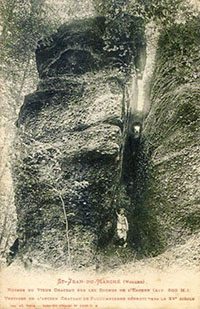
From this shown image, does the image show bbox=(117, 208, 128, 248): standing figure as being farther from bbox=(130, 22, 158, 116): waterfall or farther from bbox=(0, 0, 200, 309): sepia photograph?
bbox=(130, 22, 158, 116): waterfall

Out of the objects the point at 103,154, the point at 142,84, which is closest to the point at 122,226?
the point at 103,154

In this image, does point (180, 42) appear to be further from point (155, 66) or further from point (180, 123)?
point (180, 123)

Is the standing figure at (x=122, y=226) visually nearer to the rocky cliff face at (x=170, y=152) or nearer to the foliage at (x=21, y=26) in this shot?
the rocky cliff face at (x=170, y=152)

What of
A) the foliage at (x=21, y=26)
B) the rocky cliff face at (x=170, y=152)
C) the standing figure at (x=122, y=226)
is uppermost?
the foliage at (x=21, y=26)

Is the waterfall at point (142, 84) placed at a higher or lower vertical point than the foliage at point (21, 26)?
lower

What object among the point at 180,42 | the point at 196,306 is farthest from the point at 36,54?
the point at 196,306

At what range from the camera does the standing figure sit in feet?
3.68

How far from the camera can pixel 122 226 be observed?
3.69ft

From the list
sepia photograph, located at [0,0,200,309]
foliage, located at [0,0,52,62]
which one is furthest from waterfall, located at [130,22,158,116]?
foliage, located at [0,0,52,62]

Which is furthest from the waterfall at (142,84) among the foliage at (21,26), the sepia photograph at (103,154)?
the foliage at (21,26)

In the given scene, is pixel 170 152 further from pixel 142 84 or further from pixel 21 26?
pixel 21 26

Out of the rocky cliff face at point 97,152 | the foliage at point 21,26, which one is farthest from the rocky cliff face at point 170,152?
the foliage at point 21,26

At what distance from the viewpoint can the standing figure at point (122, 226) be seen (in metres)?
1.12

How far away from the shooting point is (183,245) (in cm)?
110
